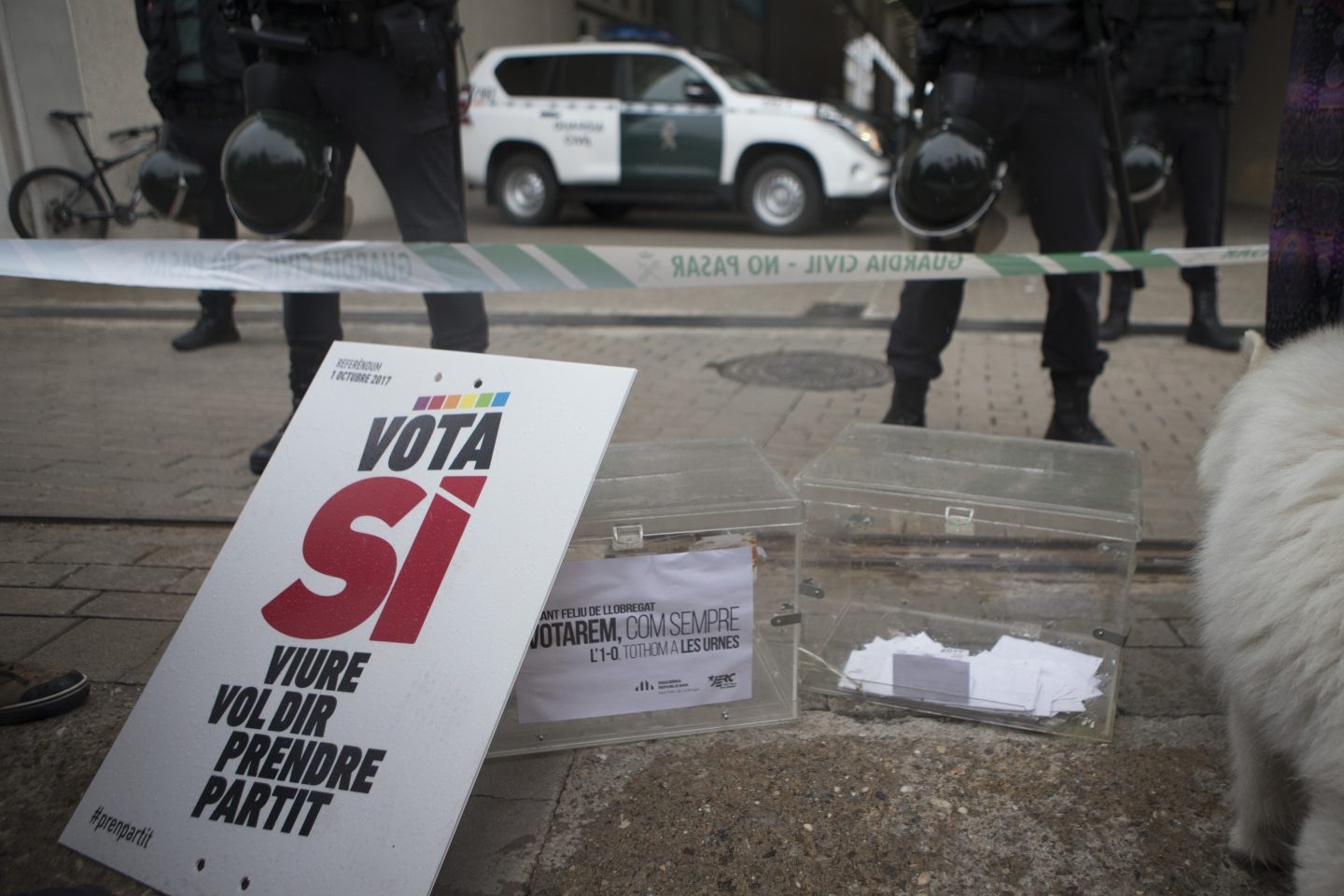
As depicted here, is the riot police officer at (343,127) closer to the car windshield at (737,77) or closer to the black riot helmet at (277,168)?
the black riot helmet at (277,168)

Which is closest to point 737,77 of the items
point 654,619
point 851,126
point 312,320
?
point 851,126

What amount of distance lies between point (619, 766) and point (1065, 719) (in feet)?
3.35

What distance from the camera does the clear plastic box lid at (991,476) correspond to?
7.45ft

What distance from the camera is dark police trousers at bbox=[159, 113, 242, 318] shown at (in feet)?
15.1

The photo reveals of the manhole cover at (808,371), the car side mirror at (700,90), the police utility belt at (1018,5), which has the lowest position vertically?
the manhole cover at (808,371)

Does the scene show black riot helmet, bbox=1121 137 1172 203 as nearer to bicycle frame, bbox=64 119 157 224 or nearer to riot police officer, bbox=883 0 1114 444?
riot police officer, bbox=883 0 1114 444

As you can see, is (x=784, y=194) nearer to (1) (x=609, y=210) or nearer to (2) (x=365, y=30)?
(1) (x=609, y=210)

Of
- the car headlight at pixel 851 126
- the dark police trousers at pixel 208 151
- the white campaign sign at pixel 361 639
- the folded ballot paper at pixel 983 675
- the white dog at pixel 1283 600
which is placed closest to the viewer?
the white dog at pixel 1283 600

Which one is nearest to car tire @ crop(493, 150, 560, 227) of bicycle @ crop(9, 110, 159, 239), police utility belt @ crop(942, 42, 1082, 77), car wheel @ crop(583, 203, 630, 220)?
car wheel @ crop(583, 203, 630, 220)

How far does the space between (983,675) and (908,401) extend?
1.79 meters

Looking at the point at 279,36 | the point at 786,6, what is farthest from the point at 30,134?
the point at 786,6

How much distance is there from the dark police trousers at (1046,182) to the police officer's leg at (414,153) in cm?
174

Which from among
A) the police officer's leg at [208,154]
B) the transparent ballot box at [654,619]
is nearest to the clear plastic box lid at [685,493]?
the transparent ballot box at [654,619]

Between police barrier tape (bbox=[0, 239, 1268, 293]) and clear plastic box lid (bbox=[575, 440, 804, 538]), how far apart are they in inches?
37.0
